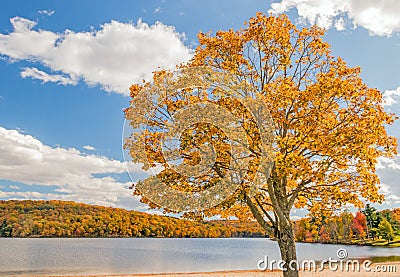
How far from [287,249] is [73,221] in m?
118

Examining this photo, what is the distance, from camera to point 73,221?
120 meters

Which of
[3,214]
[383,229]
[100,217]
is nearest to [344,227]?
[383,229]

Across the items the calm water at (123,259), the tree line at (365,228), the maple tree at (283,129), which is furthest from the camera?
the tree line at (365,228)

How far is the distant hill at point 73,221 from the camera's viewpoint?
370ft

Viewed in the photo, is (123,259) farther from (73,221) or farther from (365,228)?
(365,228)

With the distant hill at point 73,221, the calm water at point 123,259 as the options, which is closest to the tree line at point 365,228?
the calm water at point 123,259

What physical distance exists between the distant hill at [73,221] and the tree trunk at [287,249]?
9904 centimetres

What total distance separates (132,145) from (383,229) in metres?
94.8

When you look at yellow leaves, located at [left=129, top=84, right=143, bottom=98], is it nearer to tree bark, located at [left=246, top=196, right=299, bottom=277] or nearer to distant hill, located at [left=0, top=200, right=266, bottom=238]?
tree bark, located at [left=246, top=196, right=299, bottom=277]

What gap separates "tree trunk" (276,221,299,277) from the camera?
1252 cm

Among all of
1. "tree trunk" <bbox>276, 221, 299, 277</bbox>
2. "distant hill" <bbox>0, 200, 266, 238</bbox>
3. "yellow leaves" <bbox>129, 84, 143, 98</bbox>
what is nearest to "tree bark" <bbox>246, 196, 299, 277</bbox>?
"tree trunk" <bbox>276, 221, 299, 277</bbox>

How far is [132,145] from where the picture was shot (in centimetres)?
1180

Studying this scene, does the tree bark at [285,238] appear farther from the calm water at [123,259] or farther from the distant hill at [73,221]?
the distant hill at [73,221]

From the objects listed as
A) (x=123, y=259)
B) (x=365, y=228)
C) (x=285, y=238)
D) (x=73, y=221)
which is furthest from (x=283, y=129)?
(x=73, y=221)
